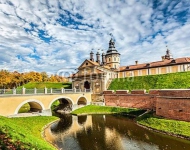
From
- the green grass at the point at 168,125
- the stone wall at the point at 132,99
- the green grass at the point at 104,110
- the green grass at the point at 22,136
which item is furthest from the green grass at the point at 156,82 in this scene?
the green grass at the point at 22,136

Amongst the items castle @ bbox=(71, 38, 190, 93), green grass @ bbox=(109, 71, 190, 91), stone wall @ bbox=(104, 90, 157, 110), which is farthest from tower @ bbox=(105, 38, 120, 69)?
stone wall @ bbox=(104, 90, 157, 110)

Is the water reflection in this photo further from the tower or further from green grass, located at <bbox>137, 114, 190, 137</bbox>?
the tower

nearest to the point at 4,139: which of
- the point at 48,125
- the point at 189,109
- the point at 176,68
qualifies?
the point at 48,125

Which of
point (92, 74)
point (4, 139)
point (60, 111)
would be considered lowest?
point (60, 111)

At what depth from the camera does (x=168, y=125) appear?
51.9 ft

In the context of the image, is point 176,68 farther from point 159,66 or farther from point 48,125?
point 48,125

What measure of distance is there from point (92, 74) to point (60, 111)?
12034mm

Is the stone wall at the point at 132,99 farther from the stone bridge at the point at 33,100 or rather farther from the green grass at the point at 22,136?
the green grass at the point at 22,136

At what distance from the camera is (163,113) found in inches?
715

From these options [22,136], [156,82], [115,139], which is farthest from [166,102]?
[22,136]

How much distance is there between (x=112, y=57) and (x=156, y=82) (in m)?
20.6

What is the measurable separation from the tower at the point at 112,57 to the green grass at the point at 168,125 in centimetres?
3146

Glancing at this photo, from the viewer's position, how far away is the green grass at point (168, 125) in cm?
1427

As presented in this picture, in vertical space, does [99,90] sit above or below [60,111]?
above
